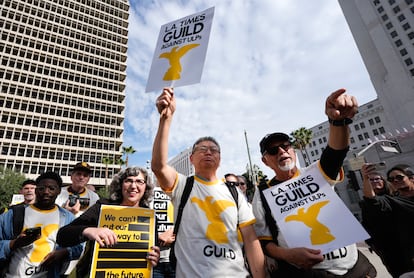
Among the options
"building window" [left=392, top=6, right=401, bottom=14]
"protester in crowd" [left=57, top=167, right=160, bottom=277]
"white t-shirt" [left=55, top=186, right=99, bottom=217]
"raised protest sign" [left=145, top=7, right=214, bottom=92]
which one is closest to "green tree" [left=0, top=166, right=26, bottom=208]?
"white t-shirt" [left=55, top=186, right=99, bottom=217]

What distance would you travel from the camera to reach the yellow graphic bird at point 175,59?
234 cm

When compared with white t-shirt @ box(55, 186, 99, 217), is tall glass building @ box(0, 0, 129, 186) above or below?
above

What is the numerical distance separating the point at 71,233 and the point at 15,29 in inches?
2453

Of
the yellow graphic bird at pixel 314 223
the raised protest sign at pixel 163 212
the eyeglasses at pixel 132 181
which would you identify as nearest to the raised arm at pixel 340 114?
the yellow graphic bird at pixel 314 223

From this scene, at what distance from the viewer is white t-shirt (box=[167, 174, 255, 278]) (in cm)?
172

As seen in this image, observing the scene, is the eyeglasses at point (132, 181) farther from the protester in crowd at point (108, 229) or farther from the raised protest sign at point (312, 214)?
the raised protest sign at point (312, 214)

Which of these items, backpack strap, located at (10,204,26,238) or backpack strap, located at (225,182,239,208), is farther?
backpack strap, located at (10,204,26,238)

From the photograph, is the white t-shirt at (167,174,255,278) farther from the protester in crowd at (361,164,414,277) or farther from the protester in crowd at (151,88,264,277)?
the protester in crowd at (361,164,414,277)

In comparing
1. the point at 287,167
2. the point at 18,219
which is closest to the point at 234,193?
the point at 287,167

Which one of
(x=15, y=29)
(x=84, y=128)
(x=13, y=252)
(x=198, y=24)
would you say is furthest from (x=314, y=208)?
(x=15, y=29)

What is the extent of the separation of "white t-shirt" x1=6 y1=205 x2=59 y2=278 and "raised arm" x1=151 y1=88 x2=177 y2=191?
2031 millimetres

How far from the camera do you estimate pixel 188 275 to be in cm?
170

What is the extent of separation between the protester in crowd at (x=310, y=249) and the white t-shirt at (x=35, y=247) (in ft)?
8.79

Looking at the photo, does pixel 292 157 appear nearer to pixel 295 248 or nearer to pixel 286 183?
pixel 286 183
